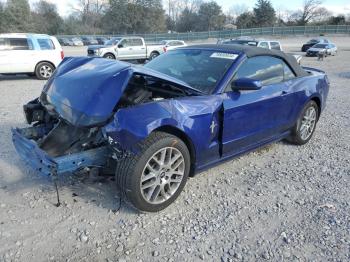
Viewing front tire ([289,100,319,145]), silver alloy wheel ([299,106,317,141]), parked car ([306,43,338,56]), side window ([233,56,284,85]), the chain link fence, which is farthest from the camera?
the chain link fence

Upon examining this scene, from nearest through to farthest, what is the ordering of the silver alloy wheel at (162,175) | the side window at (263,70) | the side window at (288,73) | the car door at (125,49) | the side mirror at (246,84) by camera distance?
the silver alloy wheel at (162,175)
the side mirror at (246,84)
the side window at (263,70)
the side window at (288,73)
the car door at (125,49)

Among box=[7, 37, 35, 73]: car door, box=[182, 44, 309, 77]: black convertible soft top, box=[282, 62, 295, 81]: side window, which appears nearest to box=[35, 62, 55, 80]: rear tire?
box=[7, 37, 35, 73]: car door

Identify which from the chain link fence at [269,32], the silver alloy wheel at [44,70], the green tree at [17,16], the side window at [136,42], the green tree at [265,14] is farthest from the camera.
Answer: the green tree at [265,14]

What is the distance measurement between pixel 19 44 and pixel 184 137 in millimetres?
10757

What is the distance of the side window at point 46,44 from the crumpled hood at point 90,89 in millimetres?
9359

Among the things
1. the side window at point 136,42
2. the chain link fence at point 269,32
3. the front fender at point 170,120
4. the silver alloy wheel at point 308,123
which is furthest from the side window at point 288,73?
the chain link fence at point 269,32

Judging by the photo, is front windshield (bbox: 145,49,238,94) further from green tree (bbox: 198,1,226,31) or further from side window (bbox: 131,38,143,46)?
green tree (bbox: 198,1,226,31)

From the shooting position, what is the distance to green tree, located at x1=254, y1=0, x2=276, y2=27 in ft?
250

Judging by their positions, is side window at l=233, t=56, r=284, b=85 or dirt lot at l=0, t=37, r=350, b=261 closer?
dirt lot at l=0, t=37, r=350, b=261

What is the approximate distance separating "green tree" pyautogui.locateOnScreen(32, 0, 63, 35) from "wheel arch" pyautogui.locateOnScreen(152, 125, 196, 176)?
234 ft

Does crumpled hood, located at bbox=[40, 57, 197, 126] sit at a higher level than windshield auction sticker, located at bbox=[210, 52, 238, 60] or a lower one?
lower

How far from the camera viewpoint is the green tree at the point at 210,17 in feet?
268

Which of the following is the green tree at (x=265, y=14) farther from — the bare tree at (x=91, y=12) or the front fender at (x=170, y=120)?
the front fender at (x=170, y=120)

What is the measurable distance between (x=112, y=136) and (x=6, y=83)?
9.99m
